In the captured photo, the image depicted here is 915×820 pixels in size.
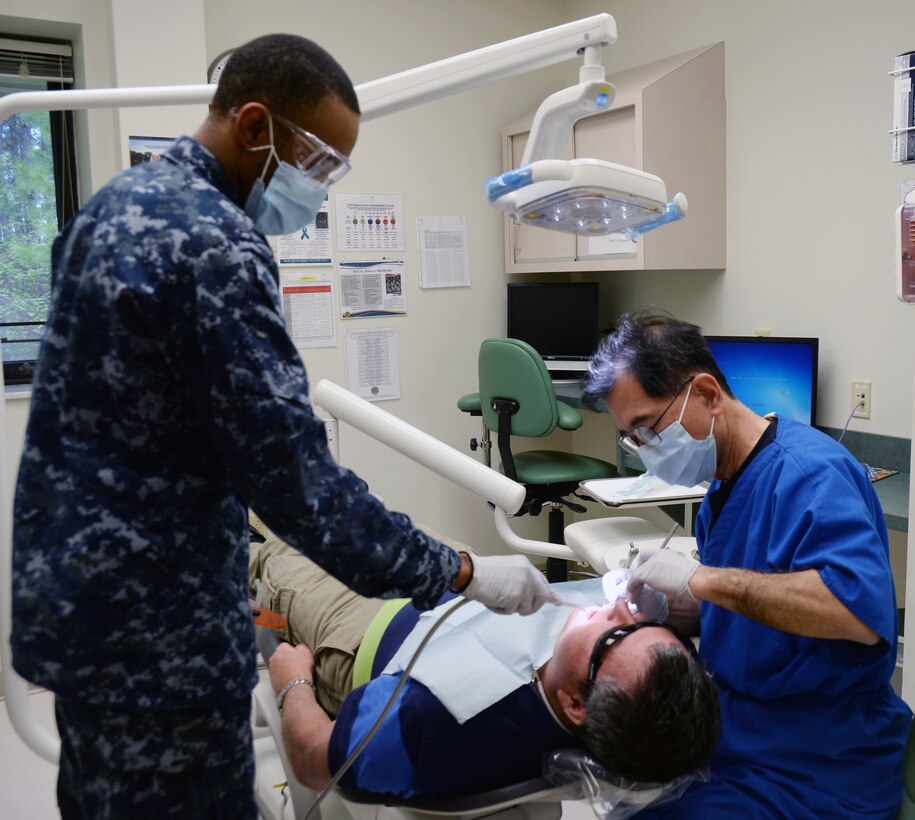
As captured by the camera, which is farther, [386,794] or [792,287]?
[792,287]

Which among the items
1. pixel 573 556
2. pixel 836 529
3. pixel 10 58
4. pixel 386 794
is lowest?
pixel 386 794

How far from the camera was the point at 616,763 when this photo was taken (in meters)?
1.21

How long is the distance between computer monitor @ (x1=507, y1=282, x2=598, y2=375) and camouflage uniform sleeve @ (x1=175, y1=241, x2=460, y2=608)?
9.22 feet

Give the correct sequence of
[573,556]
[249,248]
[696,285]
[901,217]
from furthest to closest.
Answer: [696,285], [573,556], [901,217], [249,248]

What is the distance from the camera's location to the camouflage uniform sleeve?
2.93 ft

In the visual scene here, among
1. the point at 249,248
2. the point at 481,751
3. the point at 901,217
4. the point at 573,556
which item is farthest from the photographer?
the point at 573,556

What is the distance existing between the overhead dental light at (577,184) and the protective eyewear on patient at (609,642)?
2.23ft

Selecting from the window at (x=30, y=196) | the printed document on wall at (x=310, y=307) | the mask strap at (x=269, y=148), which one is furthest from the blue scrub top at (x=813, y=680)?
the window at (x=30, y=196)

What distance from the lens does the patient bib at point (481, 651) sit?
1338mm

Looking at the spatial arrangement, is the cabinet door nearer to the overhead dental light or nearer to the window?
the window

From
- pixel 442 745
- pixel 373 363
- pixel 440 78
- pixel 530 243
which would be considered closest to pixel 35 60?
pixel 373 363

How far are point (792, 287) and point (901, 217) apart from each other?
1.44 m

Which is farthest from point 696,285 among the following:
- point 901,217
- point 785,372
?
point 901,217

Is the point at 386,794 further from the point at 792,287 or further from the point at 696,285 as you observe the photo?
the point at 696,285
